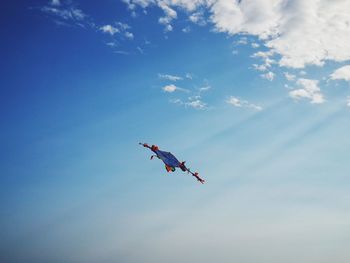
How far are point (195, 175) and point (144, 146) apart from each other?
10.4m

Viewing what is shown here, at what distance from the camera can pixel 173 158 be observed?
65625 mm

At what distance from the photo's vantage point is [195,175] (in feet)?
221

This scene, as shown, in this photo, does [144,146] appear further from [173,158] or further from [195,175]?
[195,175]

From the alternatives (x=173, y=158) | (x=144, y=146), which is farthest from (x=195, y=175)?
(x=144, y=146)

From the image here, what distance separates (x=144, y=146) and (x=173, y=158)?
539 centimetres

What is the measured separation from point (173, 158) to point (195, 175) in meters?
5.23

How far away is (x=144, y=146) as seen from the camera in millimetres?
65250
